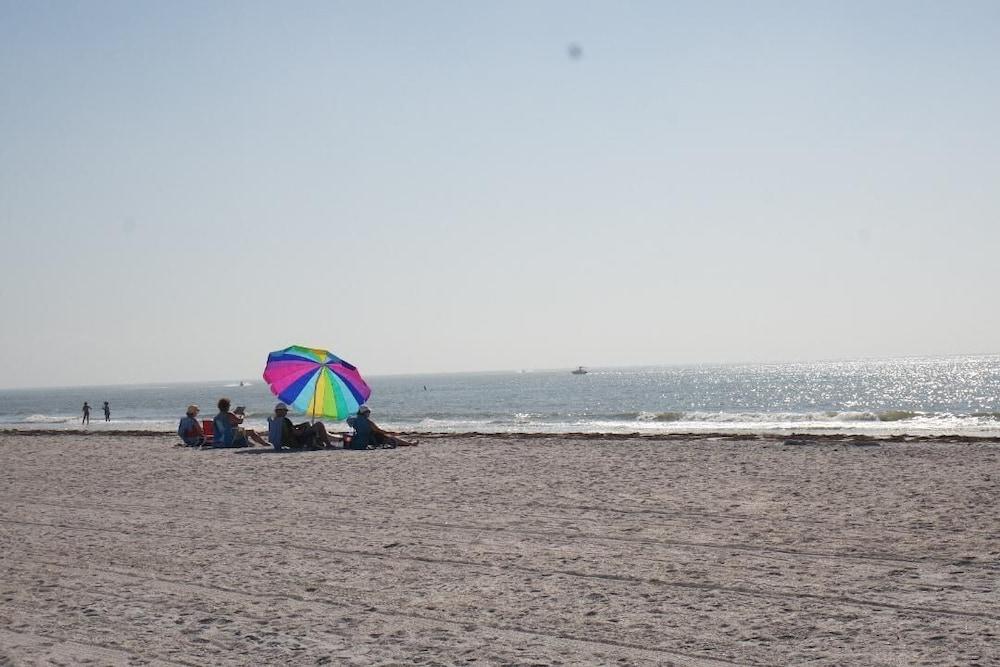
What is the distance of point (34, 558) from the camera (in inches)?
320

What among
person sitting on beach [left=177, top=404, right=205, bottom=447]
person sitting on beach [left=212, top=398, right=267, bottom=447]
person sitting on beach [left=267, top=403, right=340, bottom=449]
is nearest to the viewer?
person sitting on beach [left=267, top=403, right=340, bottom=449]

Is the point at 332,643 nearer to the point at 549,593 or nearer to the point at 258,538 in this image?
the point at 549,593

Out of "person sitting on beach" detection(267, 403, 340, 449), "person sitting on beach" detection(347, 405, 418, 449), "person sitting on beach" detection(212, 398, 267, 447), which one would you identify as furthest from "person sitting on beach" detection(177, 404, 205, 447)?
"person sitting on beach" detection(347, 405, 418, 449)

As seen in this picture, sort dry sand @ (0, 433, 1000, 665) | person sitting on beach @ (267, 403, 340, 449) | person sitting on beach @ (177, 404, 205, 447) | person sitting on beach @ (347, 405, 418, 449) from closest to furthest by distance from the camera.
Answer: dry sand @ (0, 433, 1000, 665), person sitting on beach @ (347, 405, 418, 449), person sitting on beach @ (267, 403, 340, 449), person sitting on beach @ (177, 404, 205, 447)

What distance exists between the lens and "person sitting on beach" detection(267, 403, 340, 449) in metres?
19.0

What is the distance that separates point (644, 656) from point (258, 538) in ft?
15.7

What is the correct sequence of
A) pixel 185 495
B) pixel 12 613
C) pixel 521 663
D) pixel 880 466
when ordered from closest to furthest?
1. pixel 521 663
2. pixel 12 613
3. pixel 185 495
4. pixel 880 466

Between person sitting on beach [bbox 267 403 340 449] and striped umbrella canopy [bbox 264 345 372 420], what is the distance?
0.30 meters

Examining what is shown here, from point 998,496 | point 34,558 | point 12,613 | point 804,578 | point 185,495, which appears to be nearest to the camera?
point 12,613

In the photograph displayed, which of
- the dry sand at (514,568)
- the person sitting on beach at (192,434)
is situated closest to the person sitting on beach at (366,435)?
the person sitting on beach at (192,434)

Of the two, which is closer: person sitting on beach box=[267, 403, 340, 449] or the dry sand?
the dry sand

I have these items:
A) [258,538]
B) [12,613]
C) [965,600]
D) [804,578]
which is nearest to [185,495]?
[258,538]

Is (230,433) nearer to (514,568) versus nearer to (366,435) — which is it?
(366,435)

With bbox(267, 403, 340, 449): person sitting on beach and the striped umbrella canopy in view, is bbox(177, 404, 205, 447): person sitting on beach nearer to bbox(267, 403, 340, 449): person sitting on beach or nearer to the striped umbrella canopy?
bbox(267, 403, 340, 449): person sitting on beach
